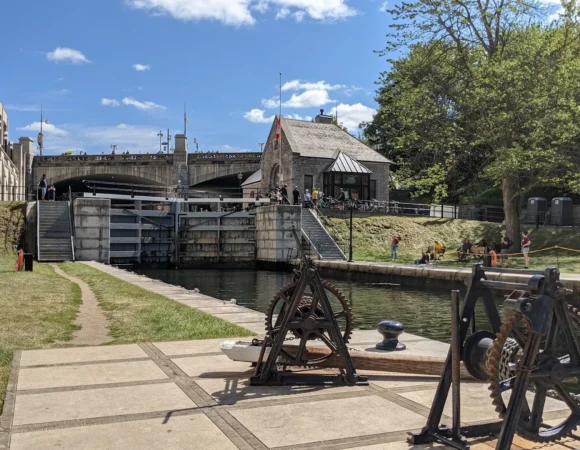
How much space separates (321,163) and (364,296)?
21118 millimetres

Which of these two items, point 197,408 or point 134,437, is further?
point 197,408

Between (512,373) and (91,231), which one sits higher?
(91,231)

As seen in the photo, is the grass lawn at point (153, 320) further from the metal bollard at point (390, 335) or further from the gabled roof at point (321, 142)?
the gabled roof at point (321, 142)

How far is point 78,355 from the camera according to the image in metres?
6.74

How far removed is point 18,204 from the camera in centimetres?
3119

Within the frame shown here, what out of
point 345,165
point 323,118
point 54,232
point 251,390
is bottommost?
point 251,390

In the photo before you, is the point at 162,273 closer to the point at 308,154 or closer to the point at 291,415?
the point at 308,154

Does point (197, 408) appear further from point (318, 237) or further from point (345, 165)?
point (345, 165)

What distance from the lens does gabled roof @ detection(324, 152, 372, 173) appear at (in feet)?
127

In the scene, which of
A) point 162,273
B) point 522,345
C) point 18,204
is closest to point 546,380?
point 522,345

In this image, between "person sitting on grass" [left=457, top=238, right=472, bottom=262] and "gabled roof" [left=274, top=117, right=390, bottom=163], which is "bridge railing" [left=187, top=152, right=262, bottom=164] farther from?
"person sitting on grass" [left=457, top=238, right=472, bottom=262]

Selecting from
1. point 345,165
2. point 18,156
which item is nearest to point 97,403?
point 345,165

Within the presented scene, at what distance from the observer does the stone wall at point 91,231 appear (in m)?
28.3

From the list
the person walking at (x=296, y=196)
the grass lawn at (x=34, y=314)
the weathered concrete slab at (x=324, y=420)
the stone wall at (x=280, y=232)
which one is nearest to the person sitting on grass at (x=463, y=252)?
the stone wall at (x=280, y=232)
